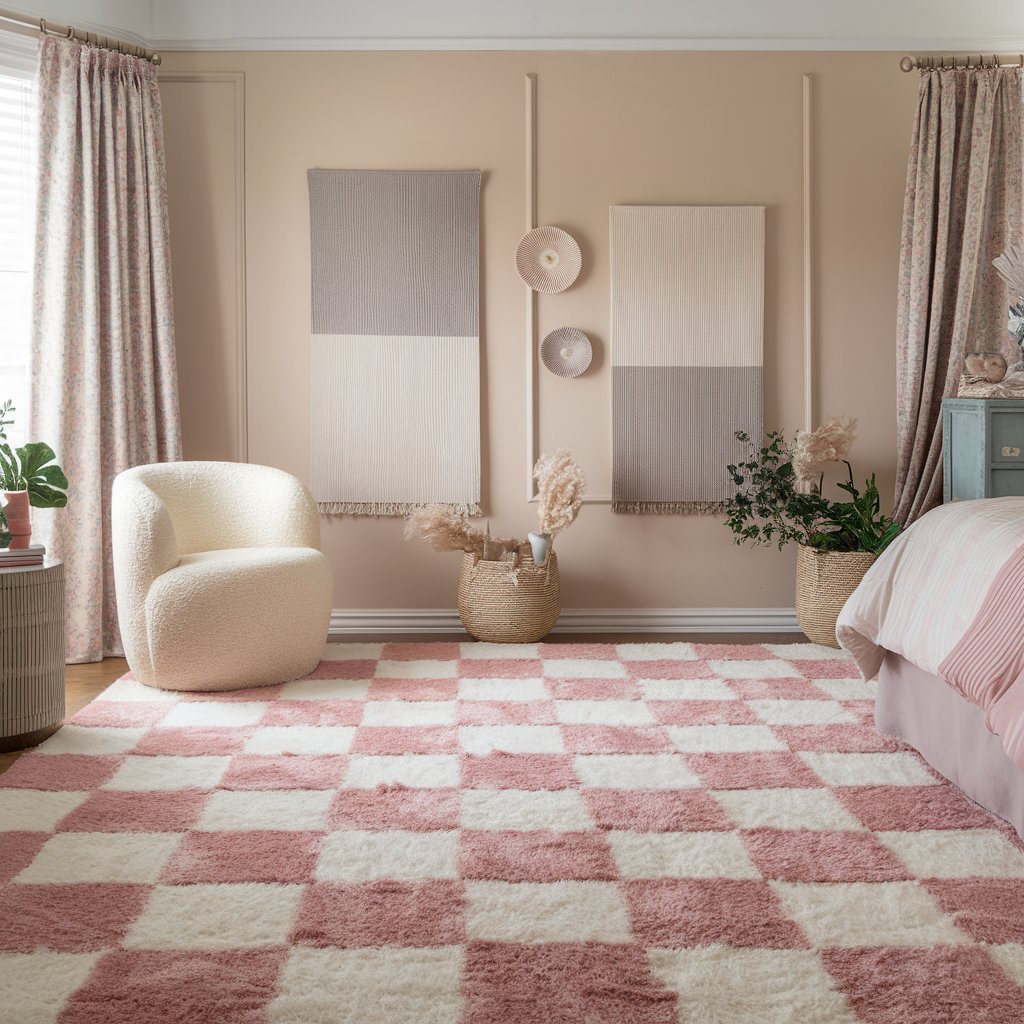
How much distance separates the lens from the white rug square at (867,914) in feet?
5.78

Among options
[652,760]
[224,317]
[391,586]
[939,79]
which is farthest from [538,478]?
[939,79]

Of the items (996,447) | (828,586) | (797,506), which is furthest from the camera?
(797,506)

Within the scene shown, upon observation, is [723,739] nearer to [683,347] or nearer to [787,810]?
[787,810]

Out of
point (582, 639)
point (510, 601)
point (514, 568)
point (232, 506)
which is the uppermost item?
point (232, 506)

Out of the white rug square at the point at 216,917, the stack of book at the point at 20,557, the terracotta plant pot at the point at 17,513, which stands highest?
the terracotta plant pot at the point at 17,513

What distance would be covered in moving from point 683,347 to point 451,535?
4.22 feet

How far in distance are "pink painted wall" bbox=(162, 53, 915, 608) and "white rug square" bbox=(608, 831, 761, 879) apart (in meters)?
2.43

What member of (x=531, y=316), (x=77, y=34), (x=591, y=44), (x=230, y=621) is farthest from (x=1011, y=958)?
(x=77, y=34)

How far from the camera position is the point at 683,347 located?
4.52 meters

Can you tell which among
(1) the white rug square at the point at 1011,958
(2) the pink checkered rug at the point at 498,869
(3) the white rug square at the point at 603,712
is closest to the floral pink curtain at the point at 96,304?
(2) the pink checkered rug at the point at 498,869

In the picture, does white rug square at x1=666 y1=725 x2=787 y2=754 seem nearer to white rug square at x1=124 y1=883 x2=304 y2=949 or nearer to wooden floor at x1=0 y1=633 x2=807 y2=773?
white rug square at x1=124 y1=883 x2=304 y2=949

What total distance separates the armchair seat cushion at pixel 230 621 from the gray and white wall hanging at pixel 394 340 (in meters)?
1.02

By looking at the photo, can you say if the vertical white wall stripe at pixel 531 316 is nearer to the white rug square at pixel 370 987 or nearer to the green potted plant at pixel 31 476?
the green potted plant at pixel 31 476

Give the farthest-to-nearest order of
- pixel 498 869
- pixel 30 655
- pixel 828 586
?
pixel 828 586 → pixel 30 655 → pixel 498 869
